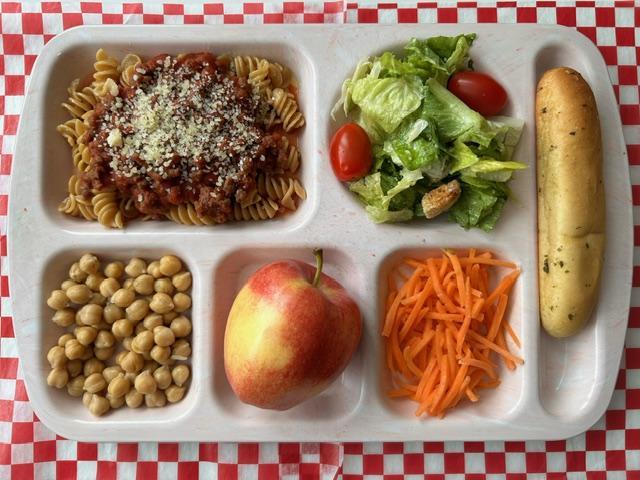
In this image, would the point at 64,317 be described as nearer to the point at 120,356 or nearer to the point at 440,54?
the point at 120,356

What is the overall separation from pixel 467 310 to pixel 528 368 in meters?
0.37

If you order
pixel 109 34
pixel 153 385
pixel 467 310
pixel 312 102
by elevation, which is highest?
pixel 109 34

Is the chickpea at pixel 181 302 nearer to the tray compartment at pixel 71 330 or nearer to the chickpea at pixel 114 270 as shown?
the tray compartment at pixel 71 330

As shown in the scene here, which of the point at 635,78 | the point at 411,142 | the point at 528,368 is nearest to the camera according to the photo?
the point at 411,142

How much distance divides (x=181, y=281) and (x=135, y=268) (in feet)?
0.65

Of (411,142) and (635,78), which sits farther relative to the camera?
(635,78)

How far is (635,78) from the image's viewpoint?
2.67 m

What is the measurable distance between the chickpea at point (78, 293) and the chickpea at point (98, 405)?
391 millimetres

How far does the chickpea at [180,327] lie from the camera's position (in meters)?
2.52

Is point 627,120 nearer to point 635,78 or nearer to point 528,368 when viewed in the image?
point 635,78

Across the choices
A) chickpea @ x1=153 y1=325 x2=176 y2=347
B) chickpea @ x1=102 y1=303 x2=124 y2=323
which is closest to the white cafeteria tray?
chickpea @ x1=153 y1=325 x2=176 y2=347

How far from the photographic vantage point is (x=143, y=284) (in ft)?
8.23

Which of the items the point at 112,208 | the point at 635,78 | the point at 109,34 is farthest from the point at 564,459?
the point at 109,34

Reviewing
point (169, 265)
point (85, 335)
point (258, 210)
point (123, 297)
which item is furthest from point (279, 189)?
point (85, 335)
